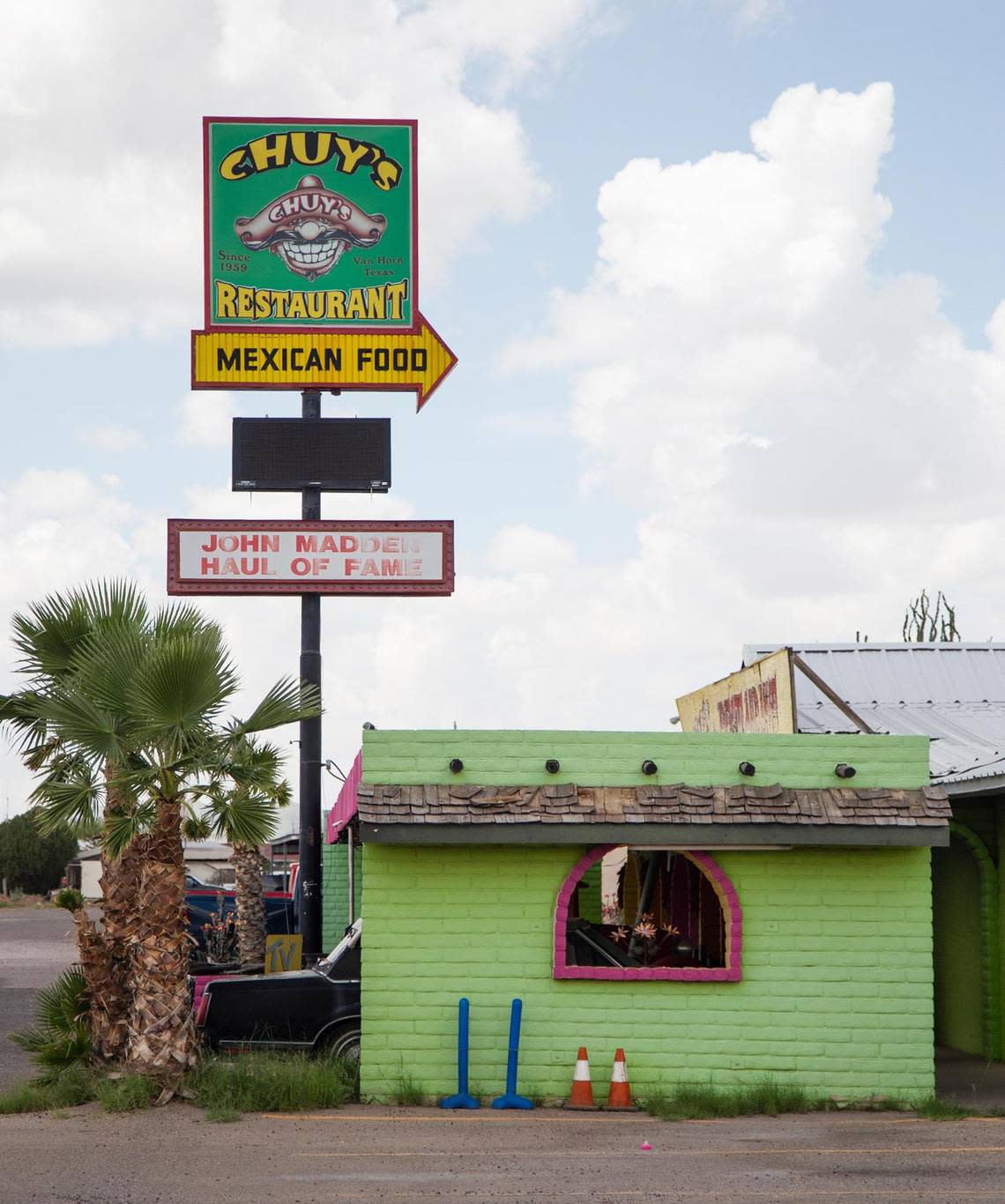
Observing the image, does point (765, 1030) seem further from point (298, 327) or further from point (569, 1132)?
point (298, 327)

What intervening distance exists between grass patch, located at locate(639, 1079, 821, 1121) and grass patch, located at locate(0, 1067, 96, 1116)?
4.88 metres

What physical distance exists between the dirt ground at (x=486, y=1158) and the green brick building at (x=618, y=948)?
0.69 meters

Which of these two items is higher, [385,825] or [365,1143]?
[385,825]

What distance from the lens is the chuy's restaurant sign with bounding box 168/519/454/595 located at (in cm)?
2108

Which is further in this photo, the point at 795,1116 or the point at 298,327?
the point at 298,327

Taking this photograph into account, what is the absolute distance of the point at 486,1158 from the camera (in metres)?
10.8

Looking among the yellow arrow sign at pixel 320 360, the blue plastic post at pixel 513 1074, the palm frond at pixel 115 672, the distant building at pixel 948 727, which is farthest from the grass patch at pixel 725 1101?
the yellow arrow sign at pixel 320 360

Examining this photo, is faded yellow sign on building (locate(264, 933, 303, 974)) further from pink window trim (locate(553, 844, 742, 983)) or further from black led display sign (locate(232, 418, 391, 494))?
pink window trim (locate(553, 844, 742, 983))

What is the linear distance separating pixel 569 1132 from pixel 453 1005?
6.00 feet

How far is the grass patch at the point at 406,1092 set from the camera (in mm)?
13039

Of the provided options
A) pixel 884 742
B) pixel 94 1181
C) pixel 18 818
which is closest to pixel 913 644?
pixel 884 742

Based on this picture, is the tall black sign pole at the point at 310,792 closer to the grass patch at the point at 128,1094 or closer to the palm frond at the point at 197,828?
the palm frond at the point at 197,828

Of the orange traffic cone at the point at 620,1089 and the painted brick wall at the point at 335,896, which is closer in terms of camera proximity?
the orange traffic cone at the point at 620,1089

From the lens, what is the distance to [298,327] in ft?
72.4
